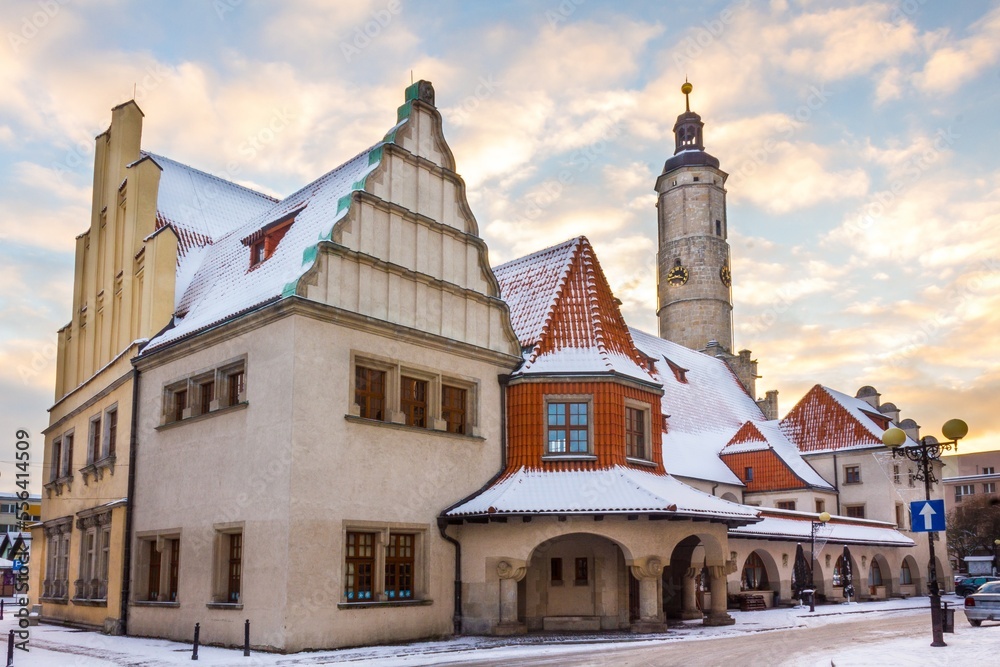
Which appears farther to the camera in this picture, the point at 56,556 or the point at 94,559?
the point at 56,556

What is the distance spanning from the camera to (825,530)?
44062 mm

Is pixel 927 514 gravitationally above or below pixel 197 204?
below

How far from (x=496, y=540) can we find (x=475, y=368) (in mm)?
5189

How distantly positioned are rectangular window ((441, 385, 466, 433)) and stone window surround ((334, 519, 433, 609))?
10.5 feet

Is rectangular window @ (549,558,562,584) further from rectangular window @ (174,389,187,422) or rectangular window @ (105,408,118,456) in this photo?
rectangular window @ (105,408,118,456)

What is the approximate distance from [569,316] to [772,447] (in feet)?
78.3

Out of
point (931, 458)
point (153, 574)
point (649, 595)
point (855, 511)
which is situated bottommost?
point (649, 595)

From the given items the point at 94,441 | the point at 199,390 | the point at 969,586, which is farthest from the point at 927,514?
the point at 969,586

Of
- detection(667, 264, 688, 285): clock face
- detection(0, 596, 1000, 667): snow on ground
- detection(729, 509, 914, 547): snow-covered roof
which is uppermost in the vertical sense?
detection(667, 264, 688, 285): clock face

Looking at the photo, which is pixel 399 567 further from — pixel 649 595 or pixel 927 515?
pixel 927 515

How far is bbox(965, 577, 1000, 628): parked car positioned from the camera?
94.5 ft

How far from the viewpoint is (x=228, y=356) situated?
25.1 m

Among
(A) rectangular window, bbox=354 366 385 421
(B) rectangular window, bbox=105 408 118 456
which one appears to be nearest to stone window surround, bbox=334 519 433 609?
(A) rectangular window, bbox=354 366 385 421

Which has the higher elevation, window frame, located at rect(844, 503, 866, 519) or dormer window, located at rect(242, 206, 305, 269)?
dormer window, located at rect(242, 206, 305, 269)
